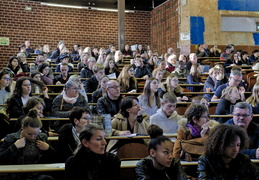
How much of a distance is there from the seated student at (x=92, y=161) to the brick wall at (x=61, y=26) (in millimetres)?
11596

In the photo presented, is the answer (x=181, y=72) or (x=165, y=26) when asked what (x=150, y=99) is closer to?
(x=181, y=72)

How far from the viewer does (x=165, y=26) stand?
14.3 metres

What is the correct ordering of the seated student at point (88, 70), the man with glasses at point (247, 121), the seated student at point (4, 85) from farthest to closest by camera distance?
the seated student at point (88, 70) → the seated student at point (4, 85) → the man with glasses at point (247, 121)

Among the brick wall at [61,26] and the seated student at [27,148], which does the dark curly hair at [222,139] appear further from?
the brick wall at [61,26]

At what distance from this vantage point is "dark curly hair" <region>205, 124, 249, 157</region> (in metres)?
2.39

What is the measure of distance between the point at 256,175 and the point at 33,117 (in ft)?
5.97

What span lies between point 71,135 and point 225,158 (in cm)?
140

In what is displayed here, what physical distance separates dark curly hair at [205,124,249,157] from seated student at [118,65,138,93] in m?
4.08

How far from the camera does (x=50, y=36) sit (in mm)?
14195

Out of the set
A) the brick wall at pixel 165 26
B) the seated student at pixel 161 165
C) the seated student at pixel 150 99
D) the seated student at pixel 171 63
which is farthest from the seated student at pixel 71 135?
the brick wall at pixel 165 26

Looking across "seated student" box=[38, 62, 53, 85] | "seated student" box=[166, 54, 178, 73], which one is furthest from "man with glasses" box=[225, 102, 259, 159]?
"seated student" box=[166, 54, 178, 73]

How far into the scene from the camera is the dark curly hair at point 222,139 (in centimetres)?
239

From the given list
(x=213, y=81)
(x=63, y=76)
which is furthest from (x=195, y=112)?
(x=63, y=76)

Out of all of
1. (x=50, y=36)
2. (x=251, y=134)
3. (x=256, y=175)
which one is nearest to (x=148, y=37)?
(x=50, y=36)
